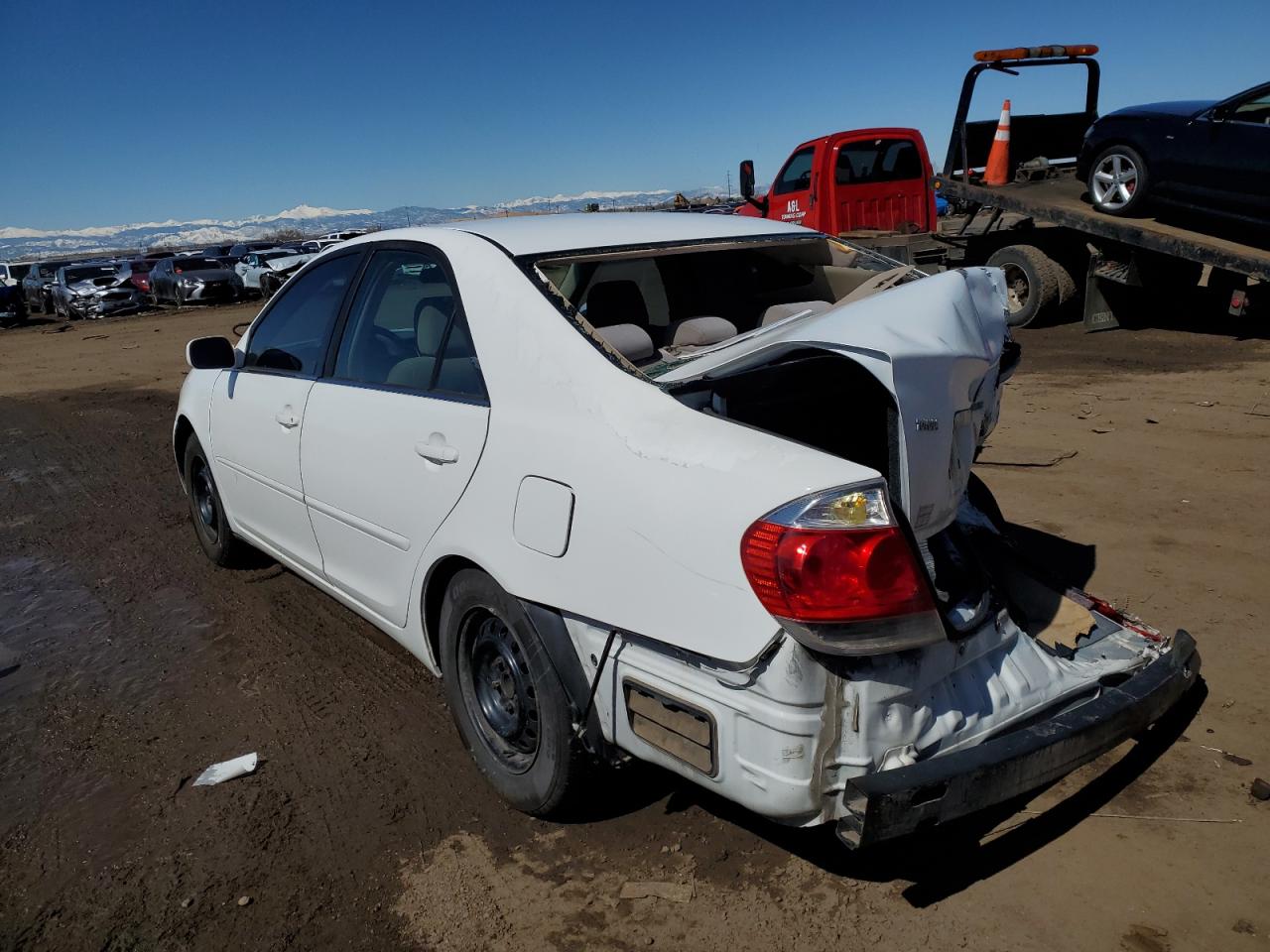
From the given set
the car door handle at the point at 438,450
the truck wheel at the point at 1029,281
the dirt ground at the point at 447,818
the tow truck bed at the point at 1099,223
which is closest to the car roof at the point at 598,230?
the car door handle at the point at 438,450

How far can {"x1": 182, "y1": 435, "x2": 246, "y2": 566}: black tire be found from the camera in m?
4.91

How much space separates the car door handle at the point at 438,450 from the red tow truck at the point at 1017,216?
8.44 meters

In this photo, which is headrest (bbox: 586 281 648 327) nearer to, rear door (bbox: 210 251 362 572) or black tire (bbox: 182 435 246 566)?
rear door (bbox: 210 251 362 572)

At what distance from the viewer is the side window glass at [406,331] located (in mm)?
3012

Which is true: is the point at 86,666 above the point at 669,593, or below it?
below

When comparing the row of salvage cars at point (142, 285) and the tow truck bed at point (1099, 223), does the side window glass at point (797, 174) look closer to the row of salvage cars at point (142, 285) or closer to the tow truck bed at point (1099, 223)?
the tow truck bed at point (1099, 223)

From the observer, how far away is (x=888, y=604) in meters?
→ 2.10

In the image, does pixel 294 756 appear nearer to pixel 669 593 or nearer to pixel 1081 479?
pixel 669 593

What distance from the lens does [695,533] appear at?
2.16 m

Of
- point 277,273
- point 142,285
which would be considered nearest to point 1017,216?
point 277,273

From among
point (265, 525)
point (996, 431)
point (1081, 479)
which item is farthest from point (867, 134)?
point (265, 525)

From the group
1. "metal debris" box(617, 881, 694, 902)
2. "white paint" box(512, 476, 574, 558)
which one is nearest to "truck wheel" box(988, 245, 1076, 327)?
"white paint" box(512, 476, 574, 558)

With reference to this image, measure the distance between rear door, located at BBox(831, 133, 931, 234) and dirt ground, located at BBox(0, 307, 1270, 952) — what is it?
8452 mm

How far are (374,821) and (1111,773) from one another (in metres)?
2.33
